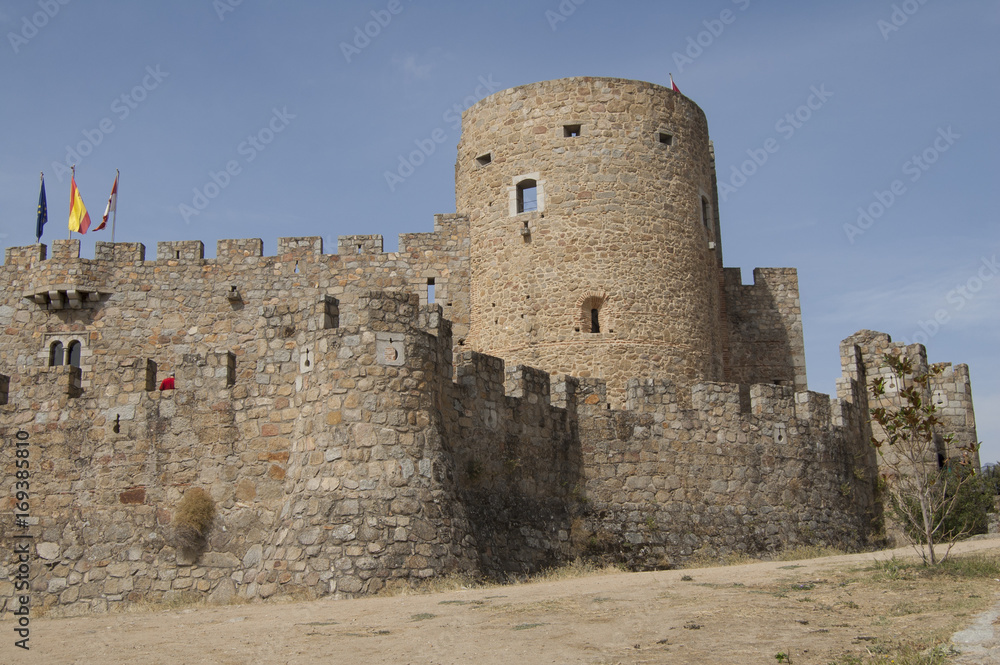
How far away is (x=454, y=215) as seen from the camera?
22438 mm

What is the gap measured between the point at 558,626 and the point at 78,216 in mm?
18679

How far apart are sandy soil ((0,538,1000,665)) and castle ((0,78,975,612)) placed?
1.50m

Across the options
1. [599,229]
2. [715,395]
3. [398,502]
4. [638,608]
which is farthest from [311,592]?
[599,229]

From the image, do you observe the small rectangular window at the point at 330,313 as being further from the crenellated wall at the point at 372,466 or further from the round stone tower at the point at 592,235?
the round stone tower at the point at 592,235

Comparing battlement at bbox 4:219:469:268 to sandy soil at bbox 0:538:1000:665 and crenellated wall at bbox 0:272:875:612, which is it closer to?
crenellated wall at bbox 0:272:875:612

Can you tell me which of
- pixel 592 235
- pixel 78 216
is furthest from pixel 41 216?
pixel 592 235

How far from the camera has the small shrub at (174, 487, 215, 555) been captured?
43.3 ft

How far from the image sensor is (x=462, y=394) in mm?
13781

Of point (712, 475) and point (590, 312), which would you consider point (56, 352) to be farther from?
point (712, 475)

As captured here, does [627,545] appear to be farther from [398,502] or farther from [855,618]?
[855,618]

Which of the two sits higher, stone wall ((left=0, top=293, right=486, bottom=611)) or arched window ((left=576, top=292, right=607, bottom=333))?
arched window ((left=576, top=292, right=607, bottom=333))

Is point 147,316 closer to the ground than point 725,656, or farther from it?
farther from it

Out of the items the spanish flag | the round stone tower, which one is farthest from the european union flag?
the round stone tower

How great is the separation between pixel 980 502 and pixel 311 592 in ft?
42.2
